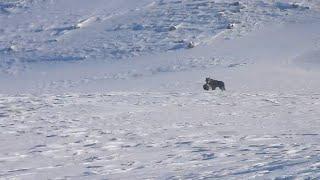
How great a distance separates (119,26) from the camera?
103ft

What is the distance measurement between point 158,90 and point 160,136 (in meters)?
9.81

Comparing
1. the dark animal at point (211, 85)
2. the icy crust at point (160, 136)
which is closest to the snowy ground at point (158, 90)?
the icy crust at point (160, 136)

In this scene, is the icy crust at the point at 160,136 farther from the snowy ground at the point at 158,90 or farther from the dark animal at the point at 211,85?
the dark animal at the point at 211,85

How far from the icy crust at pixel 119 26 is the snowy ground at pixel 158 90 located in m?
0.06

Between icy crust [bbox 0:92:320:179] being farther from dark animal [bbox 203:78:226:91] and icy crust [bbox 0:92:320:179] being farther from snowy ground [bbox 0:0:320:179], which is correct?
dark animal [bbox 203:78:226:91]

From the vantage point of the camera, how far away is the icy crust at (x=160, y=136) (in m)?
8.27

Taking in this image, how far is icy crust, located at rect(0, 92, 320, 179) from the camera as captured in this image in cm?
A: 827

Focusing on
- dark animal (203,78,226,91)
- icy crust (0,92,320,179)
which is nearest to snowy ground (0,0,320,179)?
icy crust (0,92,320,179)

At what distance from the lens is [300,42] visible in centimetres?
2906

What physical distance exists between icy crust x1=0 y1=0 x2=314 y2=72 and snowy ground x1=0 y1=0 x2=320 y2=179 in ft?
0.21

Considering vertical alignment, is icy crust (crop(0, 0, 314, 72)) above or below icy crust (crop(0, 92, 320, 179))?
below

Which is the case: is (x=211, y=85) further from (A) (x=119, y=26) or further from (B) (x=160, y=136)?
(A) (x=119, y=26)

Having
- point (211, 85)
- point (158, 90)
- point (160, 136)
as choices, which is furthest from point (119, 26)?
point (160, 136)

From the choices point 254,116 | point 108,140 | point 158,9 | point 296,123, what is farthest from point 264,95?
point 158,9
